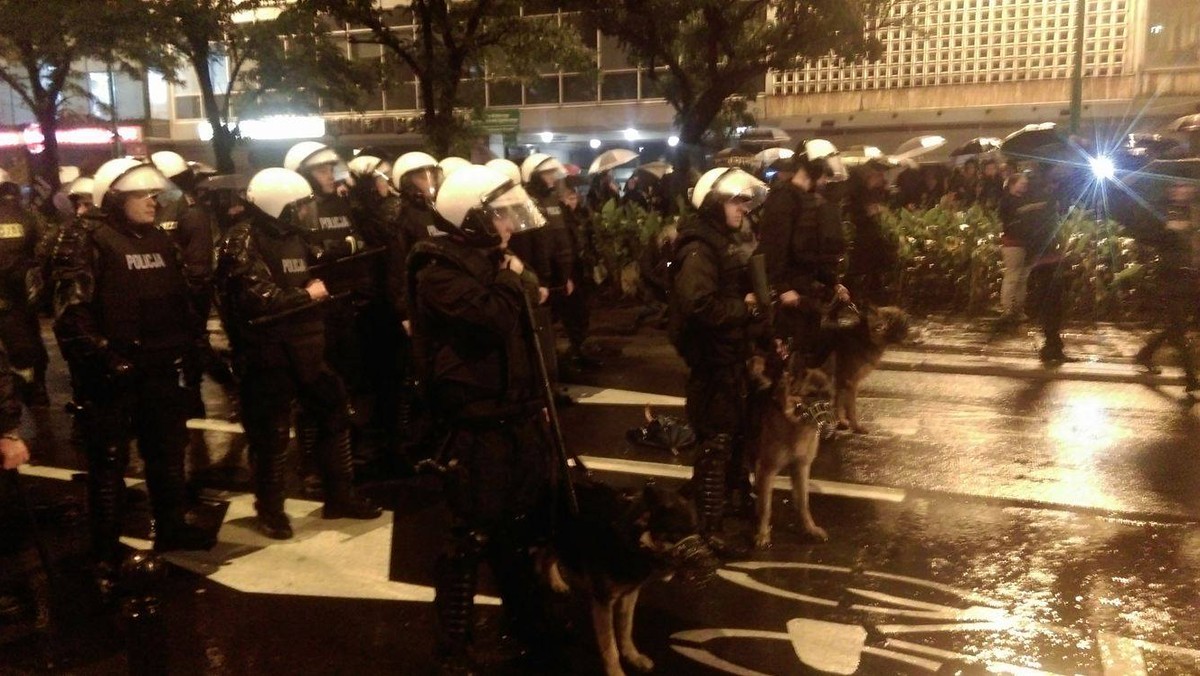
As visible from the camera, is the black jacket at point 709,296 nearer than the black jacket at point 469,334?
No

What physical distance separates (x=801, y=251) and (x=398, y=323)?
2807 millimetres

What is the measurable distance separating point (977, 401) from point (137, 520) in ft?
21.3

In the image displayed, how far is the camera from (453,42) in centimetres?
1667

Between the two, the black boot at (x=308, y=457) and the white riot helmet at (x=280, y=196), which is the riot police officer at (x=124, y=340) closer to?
the white riot helmet at (x=280, y=196)

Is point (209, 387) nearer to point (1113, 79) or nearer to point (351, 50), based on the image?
point (1113, 79)

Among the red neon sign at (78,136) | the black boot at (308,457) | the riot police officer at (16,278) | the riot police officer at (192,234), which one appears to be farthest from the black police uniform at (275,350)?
the red neon sign at (78,136)

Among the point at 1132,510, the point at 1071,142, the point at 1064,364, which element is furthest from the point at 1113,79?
the point at 1132,510

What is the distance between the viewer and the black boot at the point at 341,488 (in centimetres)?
655

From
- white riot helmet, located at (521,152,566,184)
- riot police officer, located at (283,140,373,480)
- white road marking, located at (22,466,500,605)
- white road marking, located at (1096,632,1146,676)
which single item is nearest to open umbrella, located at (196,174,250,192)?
riot police officer, located at (283,140,373,480)

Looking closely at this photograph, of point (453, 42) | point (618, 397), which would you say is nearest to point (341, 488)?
point (618, 397)

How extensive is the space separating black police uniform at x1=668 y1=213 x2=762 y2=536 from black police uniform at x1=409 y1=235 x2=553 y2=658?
52.5 inches

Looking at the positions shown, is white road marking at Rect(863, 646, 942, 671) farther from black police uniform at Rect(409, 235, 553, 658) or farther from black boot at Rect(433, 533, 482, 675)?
black boot at Rect(433, 533, 482, 675)

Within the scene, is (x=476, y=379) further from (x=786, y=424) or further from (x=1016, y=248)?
(x=1016, y=248)

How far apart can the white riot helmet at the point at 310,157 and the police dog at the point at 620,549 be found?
12.3ft
